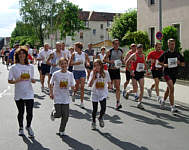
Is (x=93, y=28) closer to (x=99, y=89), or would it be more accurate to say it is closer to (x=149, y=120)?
(x=149, y=120)

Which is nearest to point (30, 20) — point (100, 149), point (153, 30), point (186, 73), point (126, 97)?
point (153, 30)

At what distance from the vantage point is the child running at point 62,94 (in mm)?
6141

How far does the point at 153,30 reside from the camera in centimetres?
2623

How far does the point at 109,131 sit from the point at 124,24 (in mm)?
44792

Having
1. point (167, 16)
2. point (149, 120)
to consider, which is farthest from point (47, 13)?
point (149, 120)

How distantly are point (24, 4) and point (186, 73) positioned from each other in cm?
5706

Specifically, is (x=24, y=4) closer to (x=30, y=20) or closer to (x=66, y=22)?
(x=30, y=20)

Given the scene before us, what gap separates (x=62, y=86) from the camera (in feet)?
20.4

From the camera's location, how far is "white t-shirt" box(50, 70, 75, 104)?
243 inches

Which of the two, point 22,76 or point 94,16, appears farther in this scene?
point 94,16

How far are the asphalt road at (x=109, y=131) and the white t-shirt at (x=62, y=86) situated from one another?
66 centimetres

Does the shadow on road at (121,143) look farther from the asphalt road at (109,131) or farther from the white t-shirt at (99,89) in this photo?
the white t-shirt at (99,89)

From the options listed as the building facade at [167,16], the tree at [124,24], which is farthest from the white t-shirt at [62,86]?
the tree at [124,24]

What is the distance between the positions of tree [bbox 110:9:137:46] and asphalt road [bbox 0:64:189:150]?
41.4m
